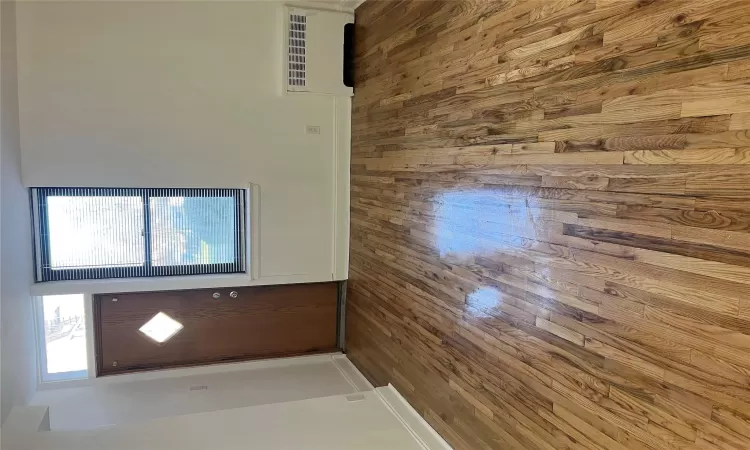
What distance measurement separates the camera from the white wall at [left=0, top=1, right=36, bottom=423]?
2.96m

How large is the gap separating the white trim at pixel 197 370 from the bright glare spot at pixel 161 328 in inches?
10.7

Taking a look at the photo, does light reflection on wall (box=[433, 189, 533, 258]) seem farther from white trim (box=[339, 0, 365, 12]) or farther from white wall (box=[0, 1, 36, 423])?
white wall (box=[0, 1, 36, 423])

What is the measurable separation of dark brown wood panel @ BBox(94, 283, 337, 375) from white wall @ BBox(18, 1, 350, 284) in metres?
0.26

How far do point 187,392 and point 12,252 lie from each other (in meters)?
1.51

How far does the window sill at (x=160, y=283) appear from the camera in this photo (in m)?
3.61

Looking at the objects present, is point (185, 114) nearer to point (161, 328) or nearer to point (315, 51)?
point (315, 51)

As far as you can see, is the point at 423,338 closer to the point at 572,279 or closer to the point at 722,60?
the point at 572,279

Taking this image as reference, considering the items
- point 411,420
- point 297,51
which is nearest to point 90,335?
point 411,420

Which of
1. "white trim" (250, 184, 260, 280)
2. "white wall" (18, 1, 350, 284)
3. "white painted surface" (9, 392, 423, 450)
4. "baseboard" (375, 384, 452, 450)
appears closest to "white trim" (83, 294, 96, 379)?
"white wall" (18, 1, 350, 284)

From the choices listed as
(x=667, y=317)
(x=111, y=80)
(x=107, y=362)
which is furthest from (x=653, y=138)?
(x=107, y=362)

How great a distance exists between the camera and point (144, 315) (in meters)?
3.90

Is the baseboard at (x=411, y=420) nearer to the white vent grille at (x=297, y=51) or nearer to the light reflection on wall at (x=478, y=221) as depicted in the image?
the light reflection on wall at (x=478, y=221)

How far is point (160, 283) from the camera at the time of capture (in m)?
3.84

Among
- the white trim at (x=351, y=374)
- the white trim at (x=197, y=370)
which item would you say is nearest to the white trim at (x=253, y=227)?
the white trim at (x=197, y=370)
